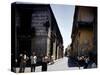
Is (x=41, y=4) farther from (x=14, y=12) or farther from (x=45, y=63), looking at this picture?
(x=45, y=63)

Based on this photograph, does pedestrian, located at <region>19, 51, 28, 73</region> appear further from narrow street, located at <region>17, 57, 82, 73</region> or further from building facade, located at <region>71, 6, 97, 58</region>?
building facade, located at <region>71, 6, 97, 58</region>

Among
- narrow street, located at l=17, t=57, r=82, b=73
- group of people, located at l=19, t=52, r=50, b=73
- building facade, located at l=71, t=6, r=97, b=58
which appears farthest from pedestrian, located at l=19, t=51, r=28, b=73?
building facade, located at l=71, t=6, r=97, b=58

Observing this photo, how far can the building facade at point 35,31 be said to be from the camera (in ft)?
9.10

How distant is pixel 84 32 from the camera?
3066 mm

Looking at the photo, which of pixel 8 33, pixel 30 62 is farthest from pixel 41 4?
pixel 30 62

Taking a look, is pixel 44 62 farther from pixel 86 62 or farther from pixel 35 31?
pixel 86 62

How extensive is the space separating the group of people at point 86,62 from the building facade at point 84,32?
58 millimetres

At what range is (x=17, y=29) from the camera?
109 inches

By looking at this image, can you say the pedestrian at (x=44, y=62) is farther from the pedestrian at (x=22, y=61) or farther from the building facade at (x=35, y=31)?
the pedestrian at (x=22, y=61)

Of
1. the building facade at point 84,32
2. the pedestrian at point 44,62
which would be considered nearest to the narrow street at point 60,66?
the pedestrian at point 44,62

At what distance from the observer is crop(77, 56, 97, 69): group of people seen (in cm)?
307

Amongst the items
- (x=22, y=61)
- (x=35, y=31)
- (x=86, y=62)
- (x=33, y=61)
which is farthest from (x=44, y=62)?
(x=86, y=62)

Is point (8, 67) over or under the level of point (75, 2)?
under

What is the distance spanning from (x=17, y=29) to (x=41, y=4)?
468mm
